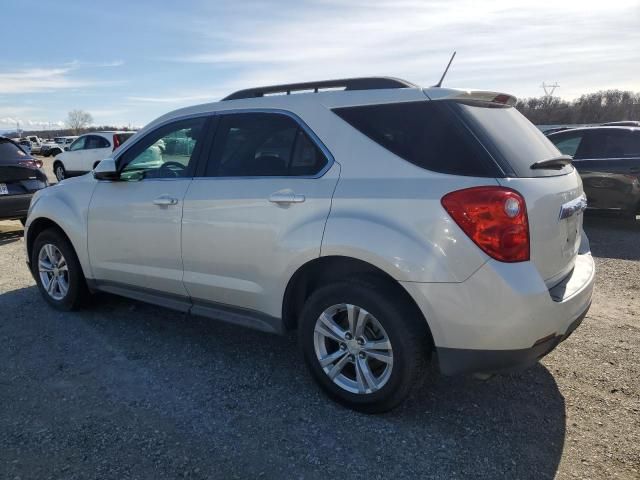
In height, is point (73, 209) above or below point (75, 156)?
above

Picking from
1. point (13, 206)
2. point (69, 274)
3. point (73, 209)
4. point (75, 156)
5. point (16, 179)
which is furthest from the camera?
point (75, 156)

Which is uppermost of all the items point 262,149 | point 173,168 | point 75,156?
point 262,149

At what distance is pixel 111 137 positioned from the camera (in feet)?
56.2

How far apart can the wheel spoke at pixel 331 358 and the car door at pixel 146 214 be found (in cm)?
127

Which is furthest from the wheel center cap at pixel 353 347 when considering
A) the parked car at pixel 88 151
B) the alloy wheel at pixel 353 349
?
the parked car at pixel 88 151

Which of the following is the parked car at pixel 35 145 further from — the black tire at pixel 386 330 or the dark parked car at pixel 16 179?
the black tire at pixel 386 330

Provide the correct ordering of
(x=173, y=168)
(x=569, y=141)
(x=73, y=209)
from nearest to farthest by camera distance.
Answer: (x=173, y=168) → (x=73, y=209) → (x=569, y=141)

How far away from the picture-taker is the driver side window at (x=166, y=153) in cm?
373

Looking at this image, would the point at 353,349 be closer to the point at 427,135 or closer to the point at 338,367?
the point at 338,367

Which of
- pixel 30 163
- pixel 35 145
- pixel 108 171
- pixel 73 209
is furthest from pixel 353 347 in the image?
pixel 35 145

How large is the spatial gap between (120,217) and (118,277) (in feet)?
1.68

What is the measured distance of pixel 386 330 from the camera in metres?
2.75

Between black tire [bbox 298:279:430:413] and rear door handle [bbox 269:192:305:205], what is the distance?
543mm

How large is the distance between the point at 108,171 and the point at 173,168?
629 mm
